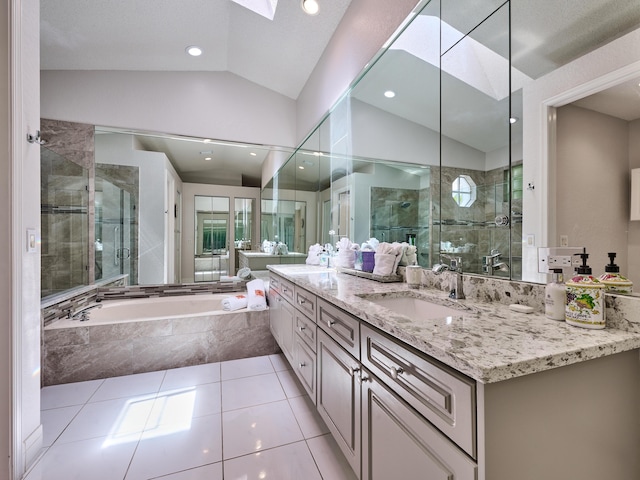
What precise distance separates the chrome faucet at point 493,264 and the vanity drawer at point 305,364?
3.28 feet

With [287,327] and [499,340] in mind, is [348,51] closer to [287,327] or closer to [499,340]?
[287,327]

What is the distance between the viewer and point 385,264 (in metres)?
1.87

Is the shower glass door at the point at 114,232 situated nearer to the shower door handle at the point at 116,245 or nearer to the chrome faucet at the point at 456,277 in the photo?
the shower door handle at the point at 116,245

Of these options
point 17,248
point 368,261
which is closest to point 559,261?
point 368,261

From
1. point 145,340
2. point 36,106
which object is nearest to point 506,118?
point 36,106

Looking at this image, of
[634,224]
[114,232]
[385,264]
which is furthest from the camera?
[114,232]

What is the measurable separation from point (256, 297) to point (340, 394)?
175 cm

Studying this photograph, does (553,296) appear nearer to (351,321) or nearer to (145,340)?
(351,321)

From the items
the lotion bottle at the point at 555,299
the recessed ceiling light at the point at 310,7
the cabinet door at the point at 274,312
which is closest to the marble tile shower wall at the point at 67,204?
the cabinet door at the point at 274,312

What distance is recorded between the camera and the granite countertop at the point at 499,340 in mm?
625

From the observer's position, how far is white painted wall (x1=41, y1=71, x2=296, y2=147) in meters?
2.85

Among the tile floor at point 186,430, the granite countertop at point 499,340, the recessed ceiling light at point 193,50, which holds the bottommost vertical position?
the tile floor at point 186,430

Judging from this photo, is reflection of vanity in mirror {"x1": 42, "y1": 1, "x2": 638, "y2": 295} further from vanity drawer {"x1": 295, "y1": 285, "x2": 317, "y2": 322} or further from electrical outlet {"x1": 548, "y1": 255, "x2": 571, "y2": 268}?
vanity drawer {"x1": 295, "y1": 285, "x2": 317, "y2": 322}

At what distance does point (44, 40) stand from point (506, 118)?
366 cm
